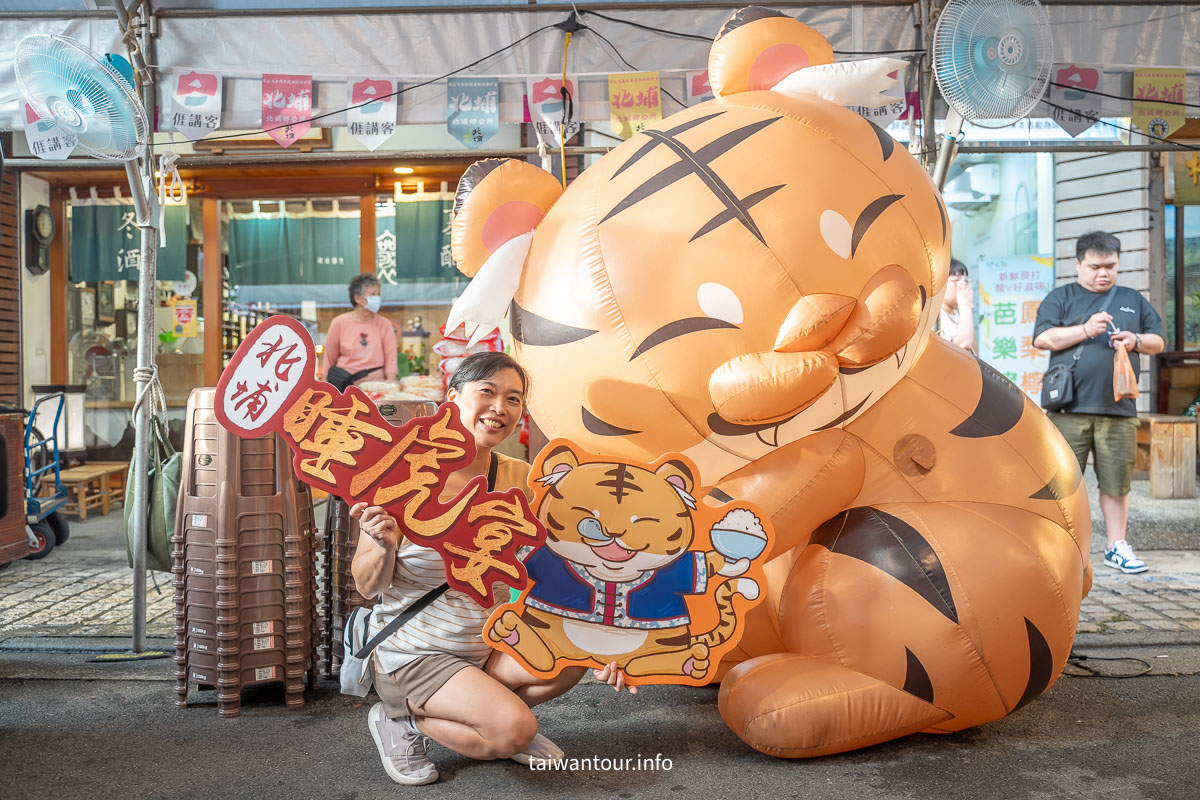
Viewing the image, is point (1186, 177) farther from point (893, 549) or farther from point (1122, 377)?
point (893, 549)

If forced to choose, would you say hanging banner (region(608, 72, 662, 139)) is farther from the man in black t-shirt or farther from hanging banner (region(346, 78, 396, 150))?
the man in black t-shirt

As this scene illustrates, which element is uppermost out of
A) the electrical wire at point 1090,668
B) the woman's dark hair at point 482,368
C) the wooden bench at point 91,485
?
the woman's dark hair at point 482,368

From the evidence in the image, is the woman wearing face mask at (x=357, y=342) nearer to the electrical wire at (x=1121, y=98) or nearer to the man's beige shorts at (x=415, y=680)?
the man's beige shorts at (x=415, y=680)

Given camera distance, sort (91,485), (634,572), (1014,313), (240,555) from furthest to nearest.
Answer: (1014,313) < (91,485) < (240,555) < (634,572)

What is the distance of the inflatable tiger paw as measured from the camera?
2.54 m

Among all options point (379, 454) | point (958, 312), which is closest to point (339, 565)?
point (379, 454)

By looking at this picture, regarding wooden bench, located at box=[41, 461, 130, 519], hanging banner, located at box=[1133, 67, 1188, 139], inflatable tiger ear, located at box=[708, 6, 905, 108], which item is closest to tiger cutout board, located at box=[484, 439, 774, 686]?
inflatable tiger ear, located at box=[708, 6, 905, 108]

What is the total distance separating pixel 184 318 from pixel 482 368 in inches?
267

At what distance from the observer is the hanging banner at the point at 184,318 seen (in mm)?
8383

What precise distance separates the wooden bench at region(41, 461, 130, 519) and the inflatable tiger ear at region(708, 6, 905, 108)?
605 cm

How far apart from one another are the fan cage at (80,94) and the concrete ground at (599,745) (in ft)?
7.03

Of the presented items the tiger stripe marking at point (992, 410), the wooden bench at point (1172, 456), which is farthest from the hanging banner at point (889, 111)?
the wooden bench at point (1172, 456)

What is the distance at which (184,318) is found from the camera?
8383 millimetres

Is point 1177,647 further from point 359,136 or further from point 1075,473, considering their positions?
point 359,136
